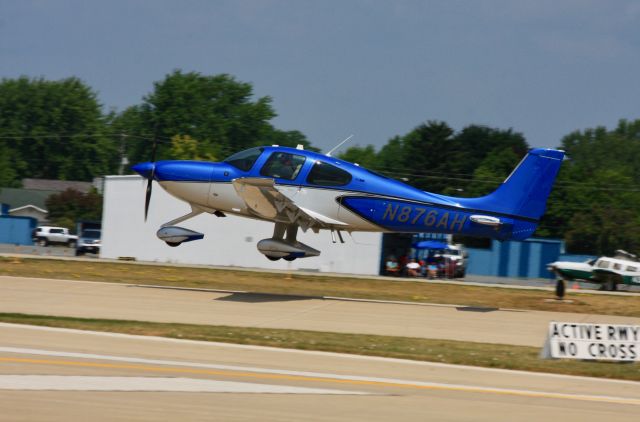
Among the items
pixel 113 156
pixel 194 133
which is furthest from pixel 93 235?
pixel 113 156

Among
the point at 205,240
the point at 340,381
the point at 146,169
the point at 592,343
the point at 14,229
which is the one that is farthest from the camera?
the point at 14,229

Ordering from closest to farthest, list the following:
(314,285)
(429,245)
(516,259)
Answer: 1. (314,285)
2. (429,245)
3. (516,259)

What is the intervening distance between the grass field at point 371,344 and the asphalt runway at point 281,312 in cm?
103

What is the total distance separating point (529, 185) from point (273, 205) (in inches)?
233

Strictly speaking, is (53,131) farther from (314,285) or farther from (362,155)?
(314,285)

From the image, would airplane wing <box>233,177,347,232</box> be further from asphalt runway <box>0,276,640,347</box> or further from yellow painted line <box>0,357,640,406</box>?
yellow painted line <box>0,357,640,406</box>

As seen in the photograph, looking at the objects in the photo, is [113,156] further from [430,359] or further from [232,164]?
[430,359]

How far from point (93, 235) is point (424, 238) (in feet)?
71.4

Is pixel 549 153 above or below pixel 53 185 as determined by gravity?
above

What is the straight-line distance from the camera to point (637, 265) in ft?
115

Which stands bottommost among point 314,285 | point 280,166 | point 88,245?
point 88,245

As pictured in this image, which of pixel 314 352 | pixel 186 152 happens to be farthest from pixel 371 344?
pixel 186 152

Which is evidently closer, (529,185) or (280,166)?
(529,185)

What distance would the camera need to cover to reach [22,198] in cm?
9181
